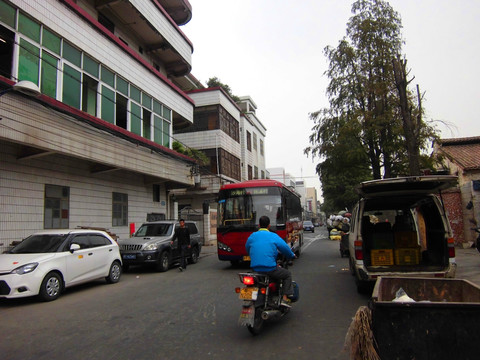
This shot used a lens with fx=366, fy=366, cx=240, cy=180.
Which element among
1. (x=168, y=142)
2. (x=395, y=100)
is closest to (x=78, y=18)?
(x=168, y=142)

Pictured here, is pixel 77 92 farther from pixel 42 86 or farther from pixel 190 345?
pixel 190 345

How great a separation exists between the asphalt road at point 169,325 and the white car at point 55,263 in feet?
1.21

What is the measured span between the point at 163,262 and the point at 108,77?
7.58 m

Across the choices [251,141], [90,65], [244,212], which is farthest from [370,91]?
[251,141]

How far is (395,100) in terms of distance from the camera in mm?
15812

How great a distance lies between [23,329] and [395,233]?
754 centimetres

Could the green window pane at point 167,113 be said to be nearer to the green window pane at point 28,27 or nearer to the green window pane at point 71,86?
the green window pane at point 71,86

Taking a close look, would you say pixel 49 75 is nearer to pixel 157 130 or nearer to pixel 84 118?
pixel 84 118

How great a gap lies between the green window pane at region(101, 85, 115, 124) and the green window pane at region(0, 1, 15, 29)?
4239mm

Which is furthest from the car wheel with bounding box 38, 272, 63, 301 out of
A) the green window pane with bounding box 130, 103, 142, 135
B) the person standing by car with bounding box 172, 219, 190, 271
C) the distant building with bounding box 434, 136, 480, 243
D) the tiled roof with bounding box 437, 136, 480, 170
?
the tiled roof with bounding box 437, 136, 480, 170

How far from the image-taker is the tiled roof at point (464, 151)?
691 inches

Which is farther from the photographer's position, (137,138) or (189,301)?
(137,138)

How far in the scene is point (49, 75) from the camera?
11398mm

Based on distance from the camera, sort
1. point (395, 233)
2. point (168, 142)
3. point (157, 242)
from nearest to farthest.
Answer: point (395, 233), point (157, 242), point (168, 142)
